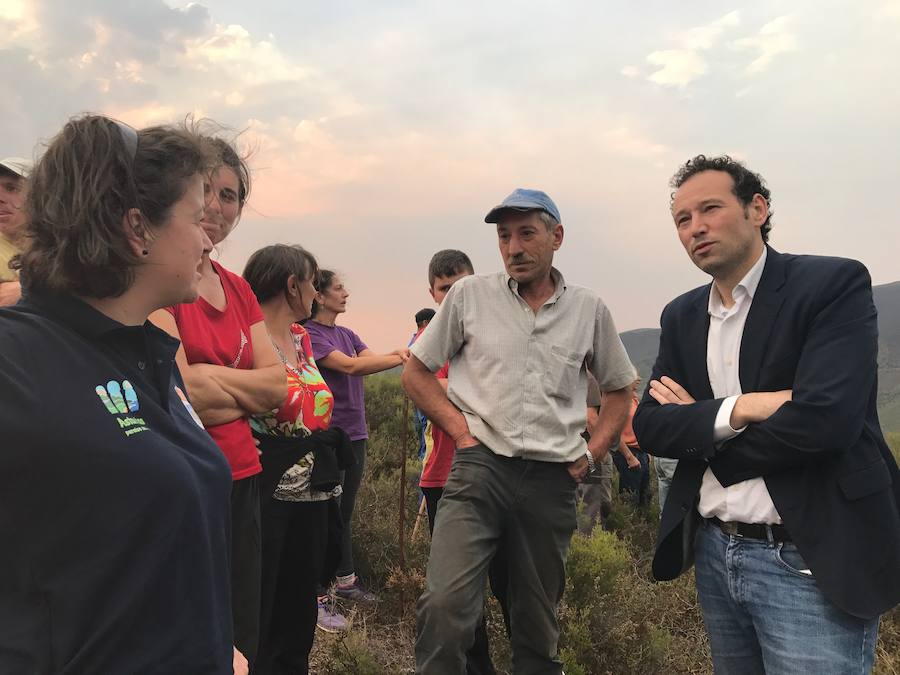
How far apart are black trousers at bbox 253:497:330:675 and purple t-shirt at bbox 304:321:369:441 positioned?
2039mm

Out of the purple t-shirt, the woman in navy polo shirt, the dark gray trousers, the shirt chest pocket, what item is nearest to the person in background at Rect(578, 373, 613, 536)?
the purple t-shirt

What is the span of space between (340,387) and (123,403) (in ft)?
13.1

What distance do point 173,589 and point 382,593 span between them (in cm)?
431

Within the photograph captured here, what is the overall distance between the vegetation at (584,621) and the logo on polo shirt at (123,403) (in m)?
2.80

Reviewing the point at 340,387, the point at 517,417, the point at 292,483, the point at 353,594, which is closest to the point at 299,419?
→ the point at 292,483

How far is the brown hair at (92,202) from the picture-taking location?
130 cm

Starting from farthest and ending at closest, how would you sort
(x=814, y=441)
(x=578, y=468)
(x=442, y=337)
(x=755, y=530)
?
(x=442, y=337) → (x=578, y=468) → (x=755, y=530) → (x=814, y=441)

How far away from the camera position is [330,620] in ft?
14.7

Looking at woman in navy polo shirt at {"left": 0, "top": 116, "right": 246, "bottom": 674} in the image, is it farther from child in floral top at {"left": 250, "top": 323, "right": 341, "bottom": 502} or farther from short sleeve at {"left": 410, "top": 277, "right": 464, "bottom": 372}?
short sleeve at {"left": 410, "top": 277, "right": 464, "bottom": 372}

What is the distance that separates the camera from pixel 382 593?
5.31 m

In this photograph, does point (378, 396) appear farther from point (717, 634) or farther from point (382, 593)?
point (717, 634)

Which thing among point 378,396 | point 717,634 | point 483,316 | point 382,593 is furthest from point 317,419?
point 378,396

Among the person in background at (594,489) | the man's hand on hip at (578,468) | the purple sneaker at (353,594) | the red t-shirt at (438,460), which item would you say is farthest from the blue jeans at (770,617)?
the person in background at (594,489)

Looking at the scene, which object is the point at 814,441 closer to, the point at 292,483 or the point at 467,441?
the point at 467,441
